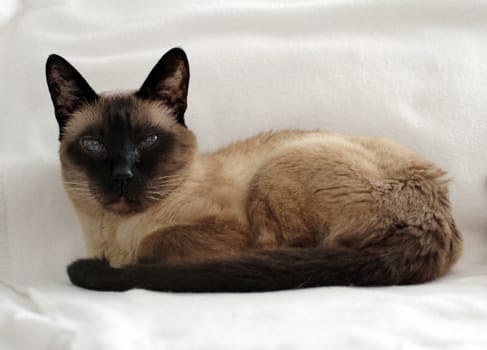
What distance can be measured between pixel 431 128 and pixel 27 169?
1311 millimetres

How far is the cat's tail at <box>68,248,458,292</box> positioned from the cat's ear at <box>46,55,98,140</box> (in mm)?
506

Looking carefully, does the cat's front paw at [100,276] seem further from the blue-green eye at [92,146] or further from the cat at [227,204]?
the blue-green eye at [92,146]

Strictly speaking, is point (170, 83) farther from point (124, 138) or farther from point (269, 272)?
point (269, 272)

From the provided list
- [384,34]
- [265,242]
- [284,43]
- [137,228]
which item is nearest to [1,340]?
[137,228]

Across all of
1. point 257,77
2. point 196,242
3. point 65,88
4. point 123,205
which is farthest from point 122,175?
point 257,77

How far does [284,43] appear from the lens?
7.61 ft

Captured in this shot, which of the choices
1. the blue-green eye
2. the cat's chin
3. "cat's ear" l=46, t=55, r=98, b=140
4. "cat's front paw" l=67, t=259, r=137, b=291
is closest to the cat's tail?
"cat's front paw" l=67, t=259, r=137, b=291

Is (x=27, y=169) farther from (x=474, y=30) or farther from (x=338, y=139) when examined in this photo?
(x=474, y=30)

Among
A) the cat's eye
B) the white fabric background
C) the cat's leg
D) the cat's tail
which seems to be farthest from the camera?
the white fabric background

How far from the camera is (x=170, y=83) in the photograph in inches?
75.0

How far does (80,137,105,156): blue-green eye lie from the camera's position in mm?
1816

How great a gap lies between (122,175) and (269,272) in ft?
1.47

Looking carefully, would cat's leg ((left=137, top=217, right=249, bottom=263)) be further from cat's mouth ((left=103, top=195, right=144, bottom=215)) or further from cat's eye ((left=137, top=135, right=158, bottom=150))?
cat's eye ((left=137, top=135, right=158, bottom=150))

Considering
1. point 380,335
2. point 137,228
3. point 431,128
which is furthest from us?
point 431,128
